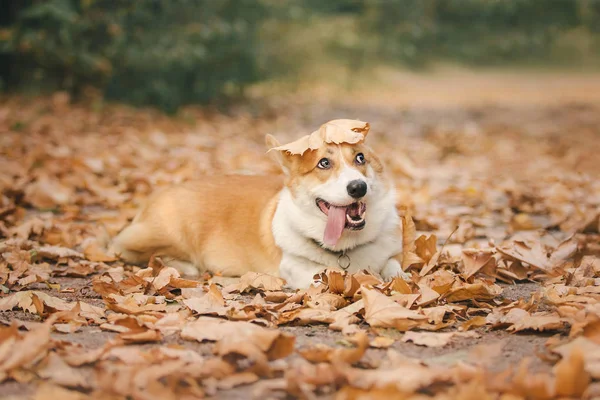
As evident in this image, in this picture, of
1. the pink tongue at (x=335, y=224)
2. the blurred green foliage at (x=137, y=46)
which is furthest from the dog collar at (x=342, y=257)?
the blurred green foliage at (x=137, y=46)

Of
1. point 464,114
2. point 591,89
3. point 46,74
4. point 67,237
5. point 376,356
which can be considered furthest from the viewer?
point 591,89

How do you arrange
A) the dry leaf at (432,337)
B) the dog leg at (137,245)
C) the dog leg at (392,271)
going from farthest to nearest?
the dog leg at (137,245)
the dog leg at (392,271)
the dry leaf at (432,337)

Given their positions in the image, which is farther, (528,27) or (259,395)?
(528,27)

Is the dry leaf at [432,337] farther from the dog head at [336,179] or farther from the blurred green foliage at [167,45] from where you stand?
the blurred green foliage at [167,45]

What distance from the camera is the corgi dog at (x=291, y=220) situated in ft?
11.8

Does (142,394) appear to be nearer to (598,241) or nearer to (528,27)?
(598,241)

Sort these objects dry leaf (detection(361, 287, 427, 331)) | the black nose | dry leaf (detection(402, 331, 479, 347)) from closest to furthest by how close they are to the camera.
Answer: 1. dry leaf (detection(402, 331, 479, 347))
2. dry leaf (detection(361, 287, 427, 331))
3. the black nose

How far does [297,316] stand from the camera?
9.84ft

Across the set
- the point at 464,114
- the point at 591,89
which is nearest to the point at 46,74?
the point at 464,114

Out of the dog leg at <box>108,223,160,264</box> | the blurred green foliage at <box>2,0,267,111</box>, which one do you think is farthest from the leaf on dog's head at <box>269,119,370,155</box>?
the blurred green foliage at <box>2,0,267,111</box>

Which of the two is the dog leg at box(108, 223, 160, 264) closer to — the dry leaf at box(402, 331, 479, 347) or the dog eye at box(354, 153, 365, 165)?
the dog eye at box(354, 153, 365, 165)

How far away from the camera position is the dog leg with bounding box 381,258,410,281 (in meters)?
3.68

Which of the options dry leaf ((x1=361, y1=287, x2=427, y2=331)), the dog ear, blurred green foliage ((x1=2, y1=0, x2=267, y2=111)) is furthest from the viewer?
blurred green foliage ((x1=2, y1=0, x2=267, y2=111))

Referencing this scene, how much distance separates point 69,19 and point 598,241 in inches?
292
